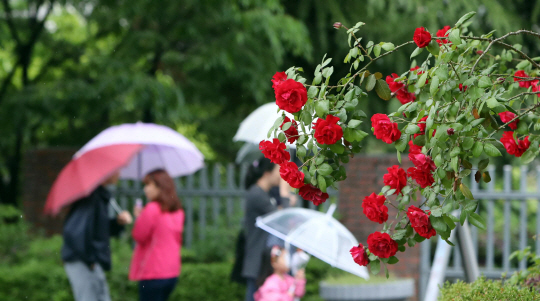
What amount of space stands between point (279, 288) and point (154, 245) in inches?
46.7

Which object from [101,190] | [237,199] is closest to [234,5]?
[237,199]

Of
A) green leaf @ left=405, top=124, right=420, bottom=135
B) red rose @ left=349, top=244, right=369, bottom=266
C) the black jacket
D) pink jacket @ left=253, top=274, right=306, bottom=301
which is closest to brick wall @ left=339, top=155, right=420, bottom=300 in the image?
pink jacket @ left=253, top=274, right=306, bottom=301

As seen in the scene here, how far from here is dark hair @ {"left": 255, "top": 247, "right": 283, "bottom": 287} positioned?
14.8ft

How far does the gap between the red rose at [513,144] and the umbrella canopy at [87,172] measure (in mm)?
3411

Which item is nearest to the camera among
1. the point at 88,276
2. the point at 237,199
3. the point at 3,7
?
the point at 88,276

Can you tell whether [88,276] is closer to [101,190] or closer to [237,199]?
[101,190]

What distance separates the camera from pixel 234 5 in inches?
279

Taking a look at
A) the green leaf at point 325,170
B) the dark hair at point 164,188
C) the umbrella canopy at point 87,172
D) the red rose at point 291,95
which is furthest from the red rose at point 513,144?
the umbrella canopy at point 87,172

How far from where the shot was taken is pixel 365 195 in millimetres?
6957

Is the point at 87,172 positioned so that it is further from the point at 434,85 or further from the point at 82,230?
the point at 434,85

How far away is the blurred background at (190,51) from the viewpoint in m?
7.07

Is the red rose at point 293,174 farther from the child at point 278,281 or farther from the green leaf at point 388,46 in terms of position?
the child at point 278,281

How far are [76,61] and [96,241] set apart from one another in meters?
5.11

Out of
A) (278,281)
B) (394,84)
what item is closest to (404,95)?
(394,84)
